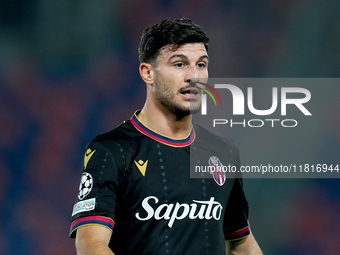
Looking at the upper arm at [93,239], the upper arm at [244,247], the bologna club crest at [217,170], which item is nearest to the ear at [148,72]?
the bologna club crest at [217,170]

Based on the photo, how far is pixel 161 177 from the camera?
2789 mm

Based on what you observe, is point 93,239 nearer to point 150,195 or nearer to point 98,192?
point 98,192

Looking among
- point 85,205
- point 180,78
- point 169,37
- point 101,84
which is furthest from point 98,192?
point 101,84

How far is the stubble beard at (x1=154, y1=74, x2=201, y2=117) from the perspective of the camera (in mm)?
2832

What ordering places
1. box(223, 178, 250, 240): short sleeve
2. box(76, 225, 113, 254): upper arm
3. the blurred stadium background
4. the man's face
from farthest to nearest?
1. the blurred stadium background
2. box(223, 178, 250, 240): short sleeve
3. the man's face
4. box(76, 225, 113, 254): upper arm

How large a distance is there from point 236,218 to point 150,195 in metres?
0.68

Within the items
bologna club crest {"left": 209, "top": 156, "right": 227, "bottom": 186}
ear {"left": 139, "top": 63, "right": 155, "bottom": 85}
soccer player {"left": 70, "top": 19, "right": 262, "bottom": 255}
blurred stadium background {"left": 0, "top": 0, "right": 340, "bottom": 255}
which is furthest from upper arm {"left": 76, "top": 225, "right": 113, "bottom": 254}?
blurred stadium background {"left": 0, "top": 0, "right": 340, "bottom": 255}

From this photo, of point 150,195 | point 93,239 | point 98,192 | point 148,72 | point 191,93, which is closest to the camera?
point 93,239

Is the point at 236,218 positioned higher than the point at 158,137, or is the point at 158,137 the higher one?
the point at 158,137

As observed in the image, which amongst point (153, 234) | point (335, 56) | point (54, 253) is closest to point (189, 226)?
point (153, 234)

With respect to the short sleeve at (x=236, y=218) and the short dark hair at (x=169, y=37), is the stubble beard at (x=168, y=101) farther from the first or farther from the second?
the short sleeve at (x=236, y=218)

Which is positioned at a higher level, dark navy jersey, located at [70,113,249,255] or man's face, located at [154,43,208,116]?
man's face, located at [154,43,208,116]

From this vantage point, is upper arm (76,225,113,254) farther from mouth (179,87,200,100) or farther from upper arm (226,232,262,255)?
upper arm (226,232,262,255)

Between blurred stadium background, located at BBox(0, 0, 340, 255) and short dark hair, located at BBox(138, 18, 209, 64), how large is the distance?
9.79 ft
